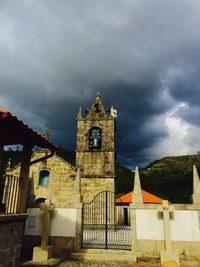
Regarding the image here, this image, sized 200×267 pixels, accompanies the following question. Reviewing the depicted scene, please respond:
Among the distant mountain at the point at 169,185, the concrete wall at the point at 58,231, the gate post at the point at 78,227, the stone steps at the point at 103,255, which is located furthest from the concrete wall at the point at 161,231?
the distant mountain at the point at 169,185

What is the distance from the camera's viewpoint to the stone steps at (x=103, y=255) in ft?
27.9

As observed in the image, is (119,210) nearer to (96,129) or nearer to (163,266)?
(96,129)

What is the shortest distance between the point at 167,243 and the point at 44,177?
13014 mm

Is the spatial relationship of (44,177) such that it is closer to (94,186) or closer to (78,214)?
(94,186)

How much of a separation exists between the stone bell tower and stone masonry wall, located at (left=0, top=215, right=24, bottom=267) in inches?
456

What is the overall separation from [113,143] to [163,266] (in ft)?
39.1

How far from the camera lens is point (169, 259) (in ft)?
26.4

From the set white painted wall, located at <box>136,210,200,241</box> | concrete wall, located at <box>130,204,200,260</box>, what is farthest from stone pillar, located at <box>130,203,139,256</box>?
white painted wall, located at <box>136,210,200,241</box>

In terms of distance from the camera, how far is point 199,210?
29.1 ft

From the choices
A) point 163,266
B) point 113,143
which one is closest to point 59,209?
point 163,266

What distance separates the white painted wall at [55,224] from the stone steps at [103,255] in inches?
32.7

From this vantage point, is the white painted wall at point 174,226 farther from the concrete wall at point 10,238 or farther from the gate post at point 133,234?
the concrete wall at point 10,238

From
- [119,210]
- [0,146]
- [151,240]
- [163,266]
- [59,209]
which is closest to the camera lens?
[0,146]

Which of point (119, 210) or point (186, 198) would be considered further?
point (186, 198)
